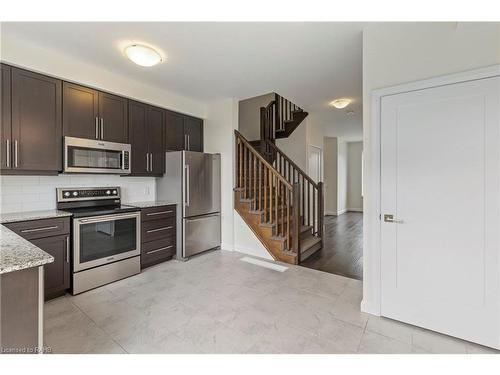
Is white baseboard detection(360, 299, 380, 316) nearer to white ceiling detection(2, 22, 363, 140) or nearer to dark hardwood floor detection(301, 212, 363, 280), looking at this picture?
dark hardwood floor detection(301, 212, 363, 280)

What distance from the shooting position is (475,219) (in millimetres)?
1761

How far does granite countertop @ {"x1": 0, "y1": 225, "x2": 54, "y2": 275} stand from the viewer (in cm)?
102

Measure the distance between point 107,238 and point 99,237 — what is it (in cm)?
9

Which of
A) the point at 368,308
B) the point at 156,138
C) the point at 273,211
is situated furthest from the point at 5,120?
the point at 368,308

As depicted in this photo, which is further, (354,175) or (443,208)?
(354,175)

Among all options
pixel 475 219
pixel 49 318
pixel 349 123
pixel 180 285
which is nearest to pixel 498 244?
pixel 475 219

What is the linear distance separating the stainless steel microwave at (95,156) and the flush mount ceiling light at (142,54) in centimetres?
114

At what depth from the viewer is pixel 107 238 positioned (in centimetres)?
285

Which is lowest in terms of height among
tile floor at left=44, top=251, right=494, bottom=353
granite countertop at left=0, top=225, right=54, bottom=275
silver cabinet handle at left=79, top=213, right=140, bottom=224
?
tile floor at left=44, top=251, right=494, bottom=353

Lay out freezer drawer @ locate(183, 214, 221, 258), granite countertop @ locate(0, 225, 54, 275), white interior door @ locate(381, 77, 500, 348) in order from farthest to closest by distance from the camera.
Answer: freezer drawer @ locate(183, 214, 221, 258), white interior door @ locate(381, 77, 500, 348), granite countertop @ locate(0, 225, 54, 275)

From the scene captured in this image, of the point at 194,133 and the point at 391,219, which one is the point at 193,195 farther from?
the point at 391,219

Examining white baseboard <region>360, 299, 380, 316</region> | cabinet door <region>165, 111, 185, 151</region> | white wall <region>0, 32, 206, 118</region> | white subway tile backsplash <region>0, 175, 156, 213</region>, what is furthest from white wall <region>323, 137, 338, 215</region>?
white subway tile backsplash <region>0, 175, 156, 213</region>

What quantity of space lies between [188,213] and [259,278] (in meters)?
1.43
